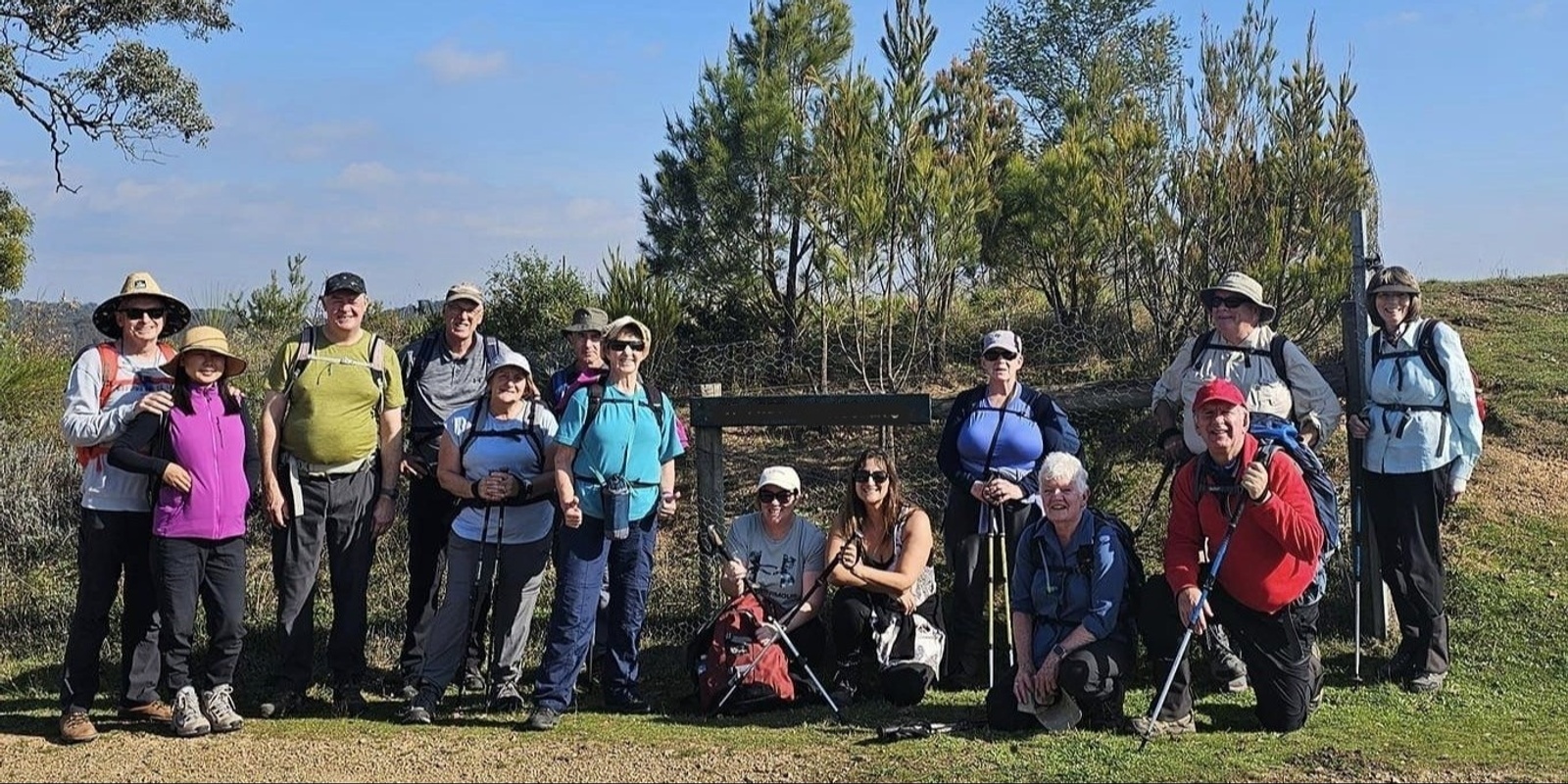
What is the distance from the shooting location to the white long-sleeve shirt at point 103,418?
5398mm

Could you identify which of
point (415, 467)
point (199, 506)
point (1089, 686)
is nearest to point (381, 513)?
point (415, 467)

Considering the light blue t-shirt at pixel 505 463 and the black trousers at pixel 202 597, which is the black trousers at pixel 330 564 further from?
the light blue t-shirt at pixel 505 463

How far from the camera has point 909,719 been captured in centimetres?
562

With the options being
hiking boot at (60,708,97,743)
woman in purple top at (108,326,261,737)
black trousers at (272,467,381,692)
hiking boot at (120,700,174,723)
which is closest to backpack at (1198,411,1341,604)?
black trousers at (272,467,381,692)

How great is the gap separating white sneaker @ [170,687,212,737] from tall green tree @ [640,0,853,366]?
6.34m

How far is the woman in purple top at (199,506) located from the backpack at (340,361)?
9.4 inches

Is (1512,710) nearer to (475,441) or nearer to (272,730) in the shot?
(475,441)

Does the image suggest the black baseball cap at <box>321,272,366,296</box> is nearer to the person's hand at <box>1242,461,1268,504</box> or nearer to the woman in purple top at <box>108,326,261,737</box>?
the woman in purple top at <box>108,326,261,737</box>

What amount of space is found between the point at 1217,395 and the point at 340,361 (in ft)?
12.4

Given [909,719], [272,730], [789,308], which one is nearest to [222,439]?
[272,730]

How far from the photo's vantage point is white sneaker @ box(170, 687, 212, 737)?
5.50m

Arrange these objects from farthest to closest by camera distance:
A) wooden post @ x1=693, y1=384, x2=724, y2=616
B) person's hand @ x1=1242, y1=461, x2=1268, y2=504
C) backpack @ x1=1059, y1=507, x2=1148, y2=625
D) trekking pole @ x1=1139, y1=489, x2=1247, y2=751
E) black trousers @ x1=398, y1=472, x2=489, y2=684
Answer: wooden post @ x1=693, y1=384, x2=724, y2=616
black trousers @ x1=398, y1=472, x2=489, y2=684
backpack @ x1=1059, y1=507, x2=1148, y2=625
trekking pole @ x1=1139, y1=489, x2=1247, y2=751
person's hand @ x1=1242, y1=461, x2=1268, y2=504

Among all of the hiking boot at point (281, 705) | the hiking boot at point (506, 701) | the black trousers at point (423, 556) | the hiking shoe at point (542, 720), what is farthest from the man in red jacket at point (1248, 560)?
the hiking boot at point (281, 705)

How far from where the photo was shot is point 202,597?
221 inches
